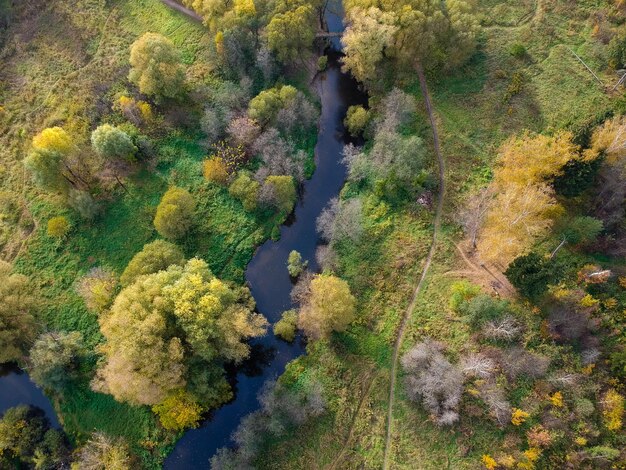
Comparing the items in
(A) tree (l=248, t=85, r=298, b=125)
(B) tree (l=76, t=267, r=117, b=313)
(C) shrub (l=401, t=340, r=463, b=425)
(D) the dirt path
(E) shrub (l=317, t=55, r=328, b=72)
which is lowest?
(C) shrub (l=401, t=340, r=463, b=425)

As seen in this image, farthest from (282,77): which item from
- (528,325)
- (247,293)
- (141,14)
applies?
(528,325)

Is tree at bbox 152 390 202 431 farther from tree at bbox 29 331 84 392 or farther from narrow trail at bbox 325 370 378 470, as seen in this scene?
narrow trail at bbox 325 370 378 470

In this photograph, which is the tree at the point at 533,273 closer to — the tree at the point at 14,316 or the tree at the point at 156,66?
the tree at the point at 156,66

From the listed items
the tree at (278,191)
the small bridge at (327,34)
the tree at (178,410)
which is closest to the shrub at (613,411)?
the tree at (278,191)

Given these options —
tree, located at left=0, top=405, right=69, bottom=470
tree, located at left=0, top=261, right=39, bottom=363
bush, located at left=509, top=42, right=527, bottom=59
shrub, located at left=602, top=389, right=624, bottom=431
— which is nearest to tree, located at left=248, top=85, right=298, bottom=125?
bush, located at left=509, top=42, right=527, bottom=59

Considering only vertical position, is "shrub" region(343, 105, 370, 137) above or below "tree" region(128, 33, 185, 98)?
below

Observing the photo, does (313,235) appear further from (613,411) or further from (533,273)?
(613,411)
